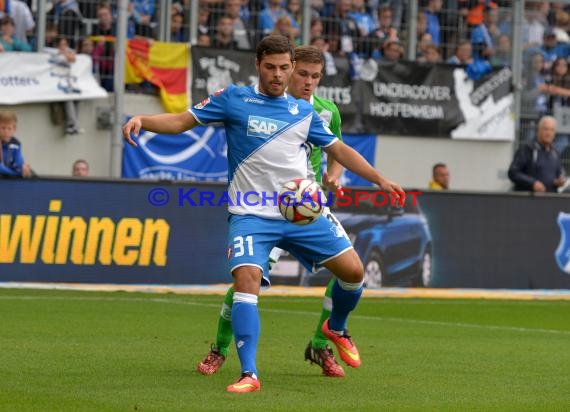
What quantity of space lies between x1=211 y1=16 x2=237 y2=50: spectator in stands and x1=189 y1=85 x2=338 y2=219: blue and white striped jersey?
45.3 ft

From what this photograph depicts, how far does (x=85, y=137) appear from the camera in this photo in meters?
21.8

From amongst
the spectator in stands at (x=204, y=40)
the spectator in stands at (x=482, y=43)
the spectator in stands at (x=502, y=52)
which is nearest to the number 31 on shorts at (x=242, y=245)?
the spectator in stands at (x=204, y=40)

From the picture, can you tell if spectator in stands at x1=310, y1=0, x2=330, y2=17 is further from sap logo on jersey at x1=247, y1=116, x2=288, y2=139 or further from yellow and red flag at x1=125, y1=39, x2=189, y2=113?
sap logo on jersey at x1=247, y1=116, x2=288, y2=139

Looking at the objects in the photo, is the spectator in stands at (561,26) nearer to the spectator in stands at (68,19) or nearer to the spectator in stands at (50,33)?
the spectator in stands at (68,19)

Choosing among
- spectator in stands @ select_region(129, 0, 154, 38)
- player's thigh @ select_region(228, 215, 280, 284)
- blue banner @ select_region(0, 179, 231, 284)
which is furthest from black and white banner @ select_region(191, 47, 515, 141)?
player's thigh @ select_region(228, 215, 280, 284)

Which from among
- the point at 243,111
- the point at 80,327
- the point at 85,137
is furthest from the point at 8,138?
the point at 243,111

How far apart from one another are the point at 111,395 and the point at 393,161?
16.8m

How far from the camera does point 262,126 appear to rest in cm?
878

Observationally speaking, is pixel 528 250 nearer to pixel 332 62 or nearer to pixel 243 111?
pixel 332 62

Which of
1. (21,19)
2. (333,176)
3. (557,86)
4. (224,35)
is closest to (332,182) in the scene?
(333,176)

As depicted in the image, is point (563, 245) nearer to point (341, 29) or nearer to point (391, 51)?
point (391, 51)

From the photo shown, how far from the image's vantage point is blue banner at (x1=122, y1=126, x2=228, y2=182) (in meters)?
21.8

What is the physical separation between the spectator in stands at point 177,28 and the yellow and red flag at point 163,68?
1.80 ft

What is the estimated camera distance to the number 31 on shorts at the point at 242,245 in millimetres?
8578
